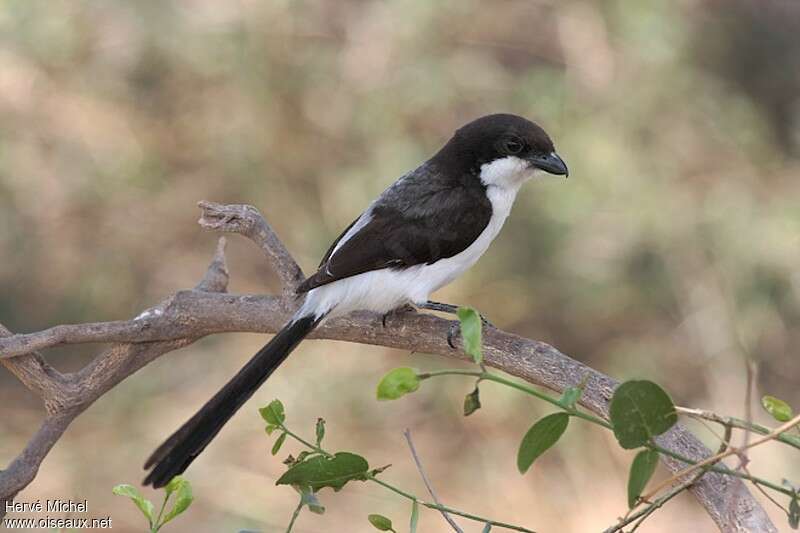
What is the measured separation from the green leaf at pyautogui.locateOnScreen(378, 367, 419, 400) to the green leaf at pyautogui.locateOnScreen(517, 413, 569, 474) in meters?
0.21

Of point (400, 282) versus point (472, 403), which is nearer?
point (472, 403)

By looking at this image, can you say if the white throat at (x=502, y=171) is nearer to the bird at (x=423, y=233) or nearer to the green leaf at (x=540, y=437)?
the bird at (x=423, y=233)

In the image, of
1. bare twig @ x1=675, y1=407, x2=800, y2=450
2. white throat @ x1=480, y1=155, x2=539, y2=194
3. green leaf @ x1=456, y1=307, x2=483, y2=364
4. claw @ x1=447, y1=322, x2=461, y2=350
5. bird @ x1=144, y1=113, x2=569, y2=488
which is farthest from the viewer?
white throat @ x1=480, y1=155, x2=539, y2=194

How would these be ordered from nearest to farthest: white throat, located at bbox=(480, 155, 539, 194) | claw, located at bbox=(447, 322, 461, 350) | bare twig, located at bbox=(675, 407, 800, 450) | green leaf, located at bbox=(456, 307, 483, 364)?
1. bare twig, located at bbox=(675, 407, 800, 450)
2. green leaf, located at bbox=(456, 307, 483, 364)
3. claw, located at bbox=(447, 322, 461, 350)
4. white throat, located at bbox=(480, 155, 539, 194)

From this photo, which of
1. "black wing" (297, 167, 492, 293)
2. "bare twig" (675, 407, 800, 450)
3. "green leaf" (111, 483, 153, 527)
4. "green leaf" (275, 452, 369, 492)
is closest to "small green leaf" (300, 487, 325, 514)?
"green leaf" (275, 452, 369, 492)

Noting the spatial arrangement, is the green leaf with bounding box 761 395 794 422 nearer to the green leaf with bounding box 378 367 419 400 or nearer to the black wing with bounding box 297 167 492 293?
the green leaf with bounding box 378 367 419 400

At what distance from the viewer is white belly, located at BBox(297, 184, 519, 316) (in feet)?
10.3

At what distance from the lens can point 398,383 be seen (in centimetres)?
167

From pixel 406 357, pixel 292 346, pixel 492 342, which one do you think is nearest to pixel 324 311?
pixel 292 346

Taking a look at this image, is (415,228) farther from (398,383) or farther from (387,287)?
(398,383)

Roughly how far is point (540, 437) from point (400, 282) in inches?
61.8

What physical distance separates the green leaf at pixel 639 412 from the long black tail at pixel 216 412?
1032 millimetres

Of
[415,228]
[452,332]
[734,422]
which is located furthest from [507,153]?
[734,422]

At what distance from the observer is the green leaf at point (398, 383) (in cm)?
167
